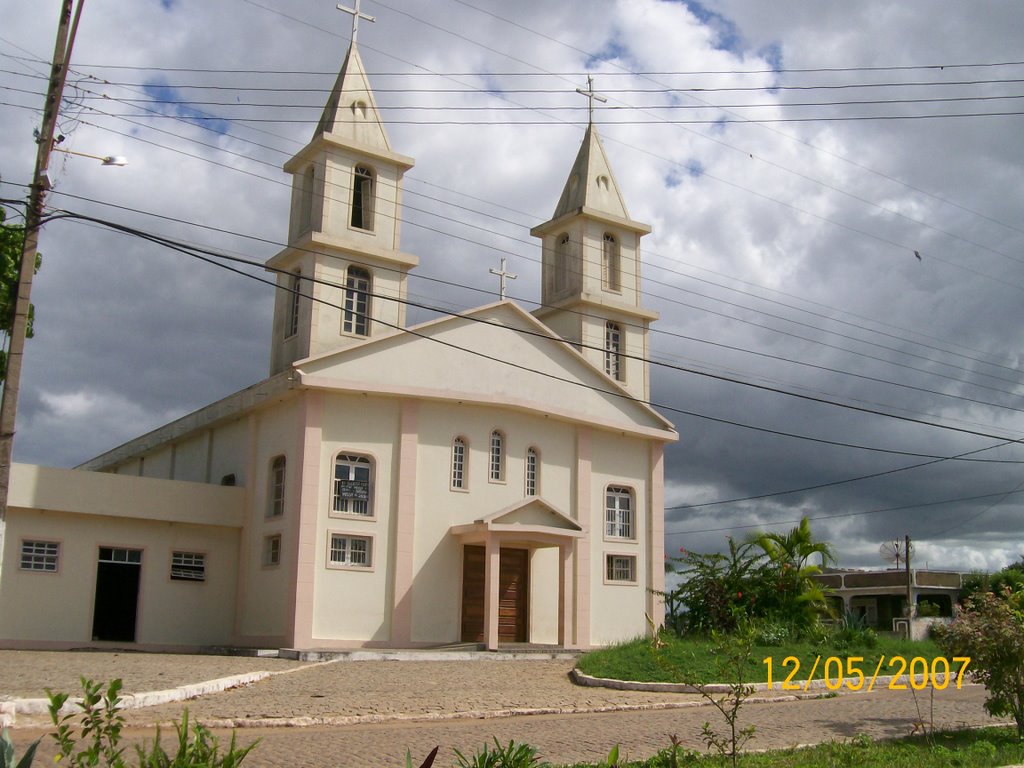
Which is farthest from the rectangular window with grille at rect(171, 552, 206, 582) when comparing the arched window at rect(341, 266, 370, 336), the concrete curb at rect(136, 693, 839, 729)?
the concrete curb at rect(136, 693, 839, 729)

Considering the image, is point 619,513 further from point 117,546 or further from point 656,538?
point 117,546

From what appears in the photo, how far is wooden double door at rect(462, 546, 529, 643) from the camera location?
23.9 metres

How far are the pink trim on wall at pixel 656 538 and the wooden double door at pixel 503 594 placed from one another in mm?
3672

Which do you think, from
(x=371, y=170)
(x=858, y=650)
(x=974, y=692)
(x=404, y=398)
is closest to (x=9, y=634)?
(x=404, y=398)

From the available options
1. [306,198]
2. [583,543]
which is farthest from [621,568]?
[306,198]

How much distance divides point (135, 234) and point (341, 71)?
48.8 ft

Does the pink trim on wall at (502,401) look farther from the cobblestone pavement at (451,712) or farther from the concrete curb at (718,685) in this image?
the concrete curb at (718,685)

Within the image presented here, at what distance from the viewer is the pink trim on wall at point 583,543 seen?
25.1 metres

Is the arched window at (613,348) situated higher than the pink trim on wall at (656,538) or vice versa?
the arched window at (613,348)

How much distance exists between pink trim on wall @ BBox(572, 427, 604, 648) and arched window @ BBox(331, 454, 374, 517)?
5329mm

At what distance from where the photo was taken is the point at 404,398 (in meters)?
23.5

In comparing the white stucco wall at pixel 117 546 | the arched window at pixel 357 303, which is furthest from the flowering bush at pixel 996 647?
the white stucco wall at pixel 117 546

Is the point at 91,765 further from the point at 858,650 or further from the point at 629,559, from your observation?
the point at 629,559

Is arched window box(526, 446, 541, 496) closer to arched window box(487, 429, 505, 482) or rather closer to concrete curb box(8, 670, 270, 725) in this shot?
arched window box(487, 429, 505, 482)
